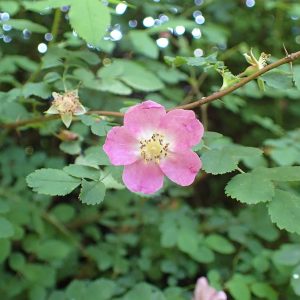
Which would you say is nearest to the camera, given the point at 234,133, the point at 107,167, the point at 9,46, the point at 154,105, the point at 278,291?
the point at 154,105

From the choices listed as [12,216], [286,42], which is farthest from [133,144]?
[286,42]

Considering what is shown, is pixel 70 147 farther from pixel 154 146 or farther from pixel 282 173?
pixel 282 173

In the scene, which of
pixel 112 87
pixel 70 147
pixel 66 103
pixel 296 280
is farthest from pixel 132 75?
pixel 296 280

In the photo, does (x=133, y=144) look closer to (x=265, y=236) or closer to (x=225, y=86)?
(x=225, y=86)

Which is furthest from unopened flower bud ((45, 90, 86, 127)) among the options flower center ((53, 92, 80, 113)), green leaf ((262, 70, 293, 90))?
green leaf ((262, 70, 293, 90))

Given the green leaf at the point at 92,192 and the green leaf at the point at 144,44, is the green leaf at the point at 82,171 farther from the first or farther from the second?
the green leaf at the point at 144,44

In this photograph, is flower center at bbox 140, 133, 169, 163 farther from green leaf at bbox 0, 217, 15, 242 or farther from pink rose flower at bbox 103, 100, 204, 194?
green leaf at bbox 0, 217, 15, 242

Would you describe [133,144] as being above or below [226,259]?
above
